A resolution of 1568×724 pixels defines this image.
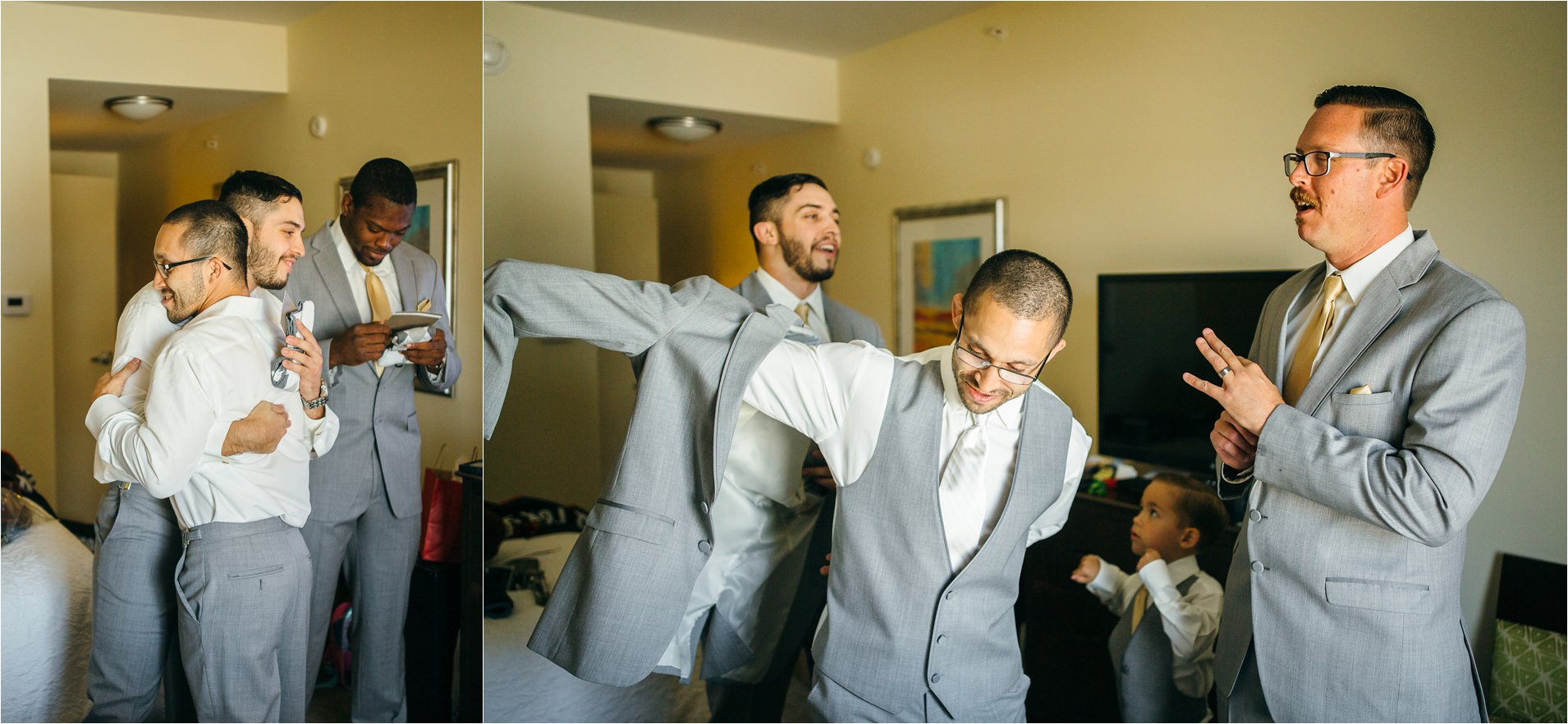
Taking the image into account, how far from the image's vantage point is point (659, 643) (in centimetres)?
166

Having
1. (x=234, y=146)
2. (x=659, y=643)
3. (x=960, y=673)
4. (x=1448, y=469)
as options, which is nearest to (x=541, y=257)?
(x=234, y=146)

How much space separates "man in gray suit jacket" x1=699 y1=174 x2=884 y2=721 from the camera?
5.79ft

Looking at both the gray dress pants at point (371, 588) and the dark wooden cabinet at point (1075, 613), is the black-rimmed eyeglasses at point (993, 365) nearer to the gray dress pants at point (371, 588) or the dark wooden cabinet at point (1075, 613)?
the gray dress pants at point (371, 588)

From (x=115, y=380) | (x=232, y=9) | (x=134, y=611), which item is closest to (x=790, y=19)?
(x=232, y=9)

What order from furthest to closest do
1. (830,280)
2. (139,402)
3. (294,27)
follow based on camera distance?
1. (830,280)
2. (294,27)
3. (139,402)

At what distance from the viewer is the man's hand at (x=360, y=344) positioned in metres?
1.27

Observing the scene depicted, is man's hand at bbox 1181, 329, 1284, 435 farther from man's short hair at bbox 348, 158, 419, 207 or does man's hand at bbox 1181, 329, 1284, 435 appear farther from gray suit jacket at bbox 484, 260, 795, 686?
man's short hair at bbox 348, 158, 419, 207

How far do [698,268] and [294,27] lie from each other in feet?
2.28

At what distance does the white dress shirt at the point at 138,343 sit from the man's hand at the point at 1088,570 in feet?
6.31

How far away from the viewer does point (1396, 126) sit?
168 cm

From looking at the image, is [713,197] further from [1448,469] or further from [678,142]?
[1448,469]

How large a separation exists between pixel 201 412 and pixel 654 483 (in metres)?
0.67

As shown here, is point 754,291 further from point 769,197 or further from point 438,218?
point 438,218

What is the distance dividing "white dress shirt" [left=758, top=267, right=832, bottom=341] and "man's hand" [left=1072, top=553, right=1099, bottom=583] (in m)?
1.00
